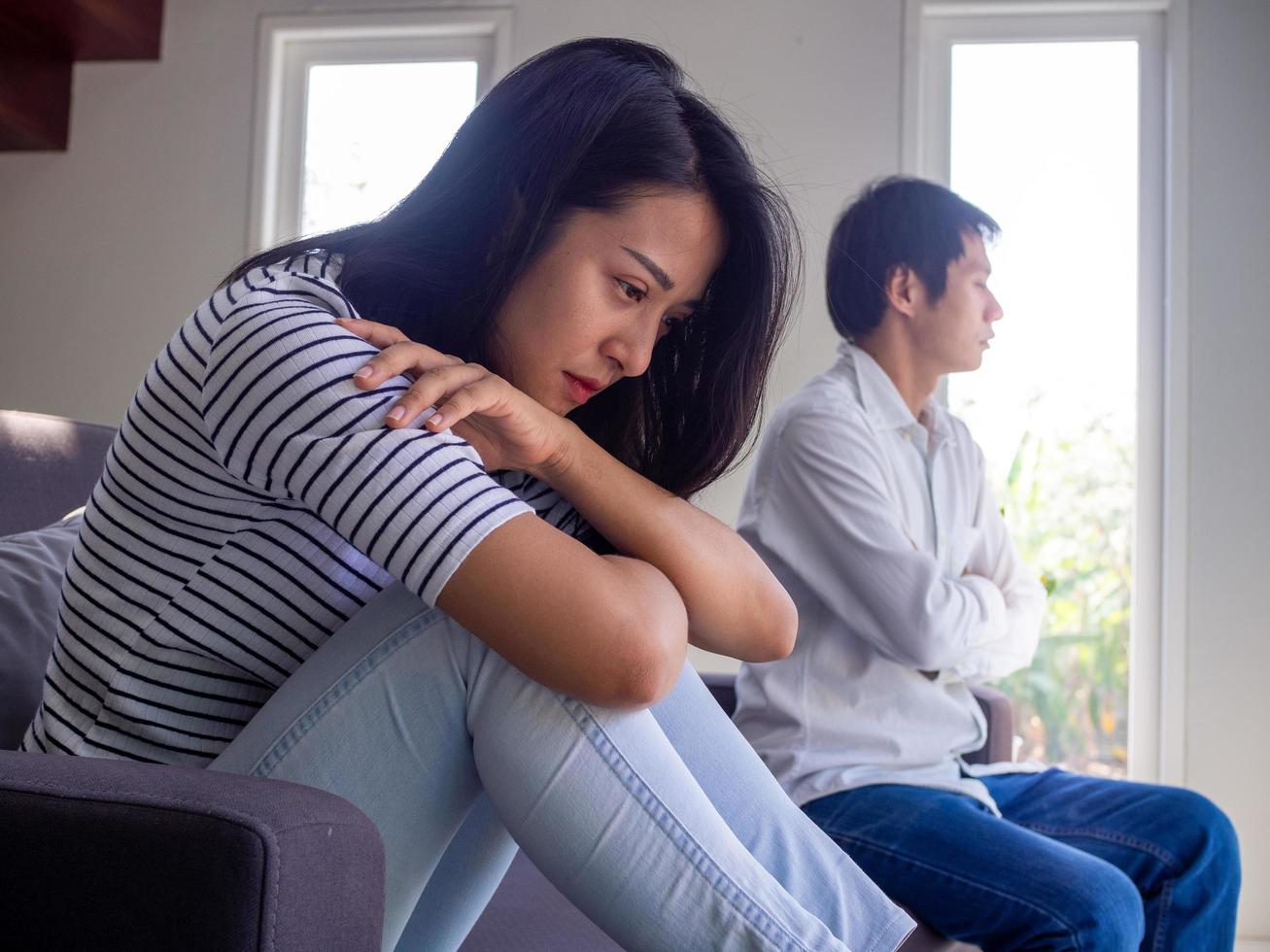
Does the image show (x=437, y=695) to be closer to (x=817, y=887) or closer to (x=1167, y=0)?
(x=817, y=887)

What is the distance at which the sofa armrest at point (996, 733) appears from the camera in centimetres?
193

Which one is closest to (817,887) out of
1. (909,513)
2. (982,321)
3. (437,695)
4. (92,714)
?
(437,695)

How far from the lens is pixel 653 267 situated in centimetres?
114

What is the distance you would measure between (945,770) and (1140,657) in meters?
1.72

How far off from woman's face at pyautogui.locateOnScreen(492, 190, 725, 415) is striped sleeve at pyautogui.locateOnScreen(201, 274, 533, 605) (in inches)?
9.9

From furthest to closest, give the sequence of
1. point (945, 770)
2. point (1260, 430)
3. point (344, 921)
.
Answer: point (1260, 430), point (945, 770), point (344, 921)

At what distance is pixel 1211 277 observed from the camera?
3188 millimetres

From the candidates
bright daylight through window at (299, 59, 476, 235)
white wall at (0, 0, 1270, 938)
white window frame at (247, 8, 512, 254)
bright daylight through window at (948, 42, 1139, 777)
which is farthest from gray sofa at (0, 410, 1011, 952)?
bright daylight through window at (299, 59, 476, 235)

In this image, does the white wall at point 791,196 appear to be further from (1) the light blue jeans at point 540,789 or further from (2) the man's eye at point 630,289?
(1) the light blue jeans at point 540,789

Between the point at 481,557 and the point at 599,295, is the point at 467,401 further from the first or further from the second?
the point at 599,295

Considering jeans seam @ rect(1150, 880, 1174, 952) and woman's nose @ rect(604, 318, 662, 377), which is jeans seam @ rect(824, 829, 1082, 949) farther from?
woman's nose @ rect(604, 318, 662, 377)

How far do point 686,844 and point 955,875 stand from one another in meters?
0.77

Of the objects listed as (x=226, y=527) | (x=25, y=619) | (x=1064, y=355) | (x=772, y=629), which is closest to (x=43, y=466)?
(x=25, y=619)

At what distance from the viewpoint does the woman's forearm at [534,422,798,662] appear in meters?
1.07
